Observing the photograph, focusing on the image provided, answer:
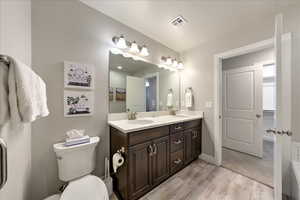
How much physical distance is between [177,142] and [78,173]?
1335 millimetres

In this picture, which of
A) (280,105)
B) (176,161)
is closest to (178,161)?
(176,161)

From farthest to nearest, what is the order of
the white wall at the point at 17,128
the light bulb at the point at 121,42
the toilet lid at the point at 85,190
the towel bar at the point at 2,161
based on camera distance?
the light bulb at the point at 121,42 → the toilet lid at the point at 85,190 → the white wall at the point at 17,128 → the towel bar at the point at 2,161

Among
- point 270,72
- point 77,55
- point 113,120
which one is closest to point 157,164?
point 113,120

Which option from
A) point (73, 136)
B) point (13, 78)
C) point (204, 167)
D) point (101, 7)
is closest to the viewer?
point (13, 78)

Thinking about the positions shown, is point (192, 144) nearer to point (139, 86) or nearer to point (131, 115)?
point (131, 115)

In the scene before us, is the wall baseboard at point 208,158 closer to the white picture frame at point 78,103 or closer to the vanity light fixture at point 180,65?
the vanity light fixture at point 180,65

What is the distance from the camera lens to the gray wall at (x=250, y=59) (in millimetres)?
2378

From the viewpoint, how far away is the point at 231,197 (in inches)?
56.2

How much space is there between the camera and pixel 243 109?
8.89 feet

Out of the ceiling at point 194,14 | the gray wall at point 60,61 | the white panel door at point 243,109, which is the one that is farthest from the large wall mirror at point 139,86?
the white panel door at point 243,109

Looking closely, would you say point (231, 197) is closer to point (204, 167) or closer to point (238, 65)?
point (204, 167)

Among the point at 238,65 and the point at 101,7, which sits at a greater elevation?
the point at 101,7

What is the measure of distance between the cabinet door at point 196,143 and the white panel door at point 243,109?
1122mm

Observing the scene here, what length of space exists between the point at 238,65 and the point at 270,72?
134 cm
